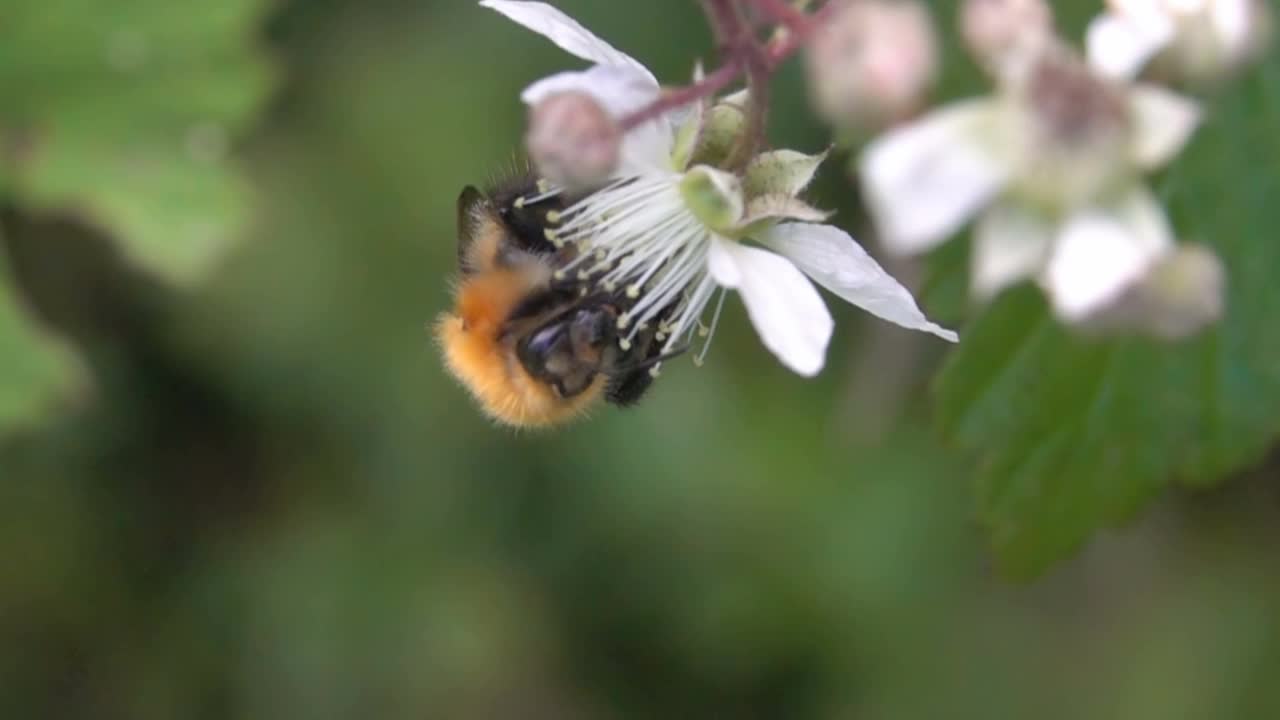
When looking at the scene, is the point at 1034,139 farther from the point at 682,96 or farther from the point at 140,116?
the point at 140,116

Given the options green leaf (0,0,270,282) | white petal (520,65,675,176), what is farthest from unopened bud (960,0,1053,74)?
green leaf (0,0,270,282)

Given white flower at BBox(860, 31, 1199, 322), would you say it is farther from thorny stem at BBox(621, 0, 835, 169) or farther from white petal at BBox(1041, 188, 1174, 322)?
thorny stem at BBox(621, 0, 835, 169)

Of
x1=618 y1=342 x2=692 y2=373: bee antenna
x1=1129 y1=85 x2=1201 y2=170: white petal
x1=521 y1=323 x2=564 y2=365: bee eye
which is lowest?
x1=1129 y1=85 x2=1201 y2=170: white petal

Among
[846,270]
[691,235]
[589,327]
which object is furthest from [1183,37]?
[589,327]

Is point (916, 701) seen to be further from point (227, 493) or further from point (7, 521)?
point (7, 521)

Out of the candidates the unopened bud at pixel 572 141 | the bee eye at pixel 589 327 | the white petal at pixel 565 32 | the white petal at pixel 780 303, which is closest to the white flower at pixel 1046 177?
the unopened bud at pixel 572 141

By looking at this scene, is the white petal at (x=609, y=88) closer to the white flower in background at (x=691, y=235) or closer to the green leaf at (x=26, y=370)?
the white flower in background at (x=691, y=235)
